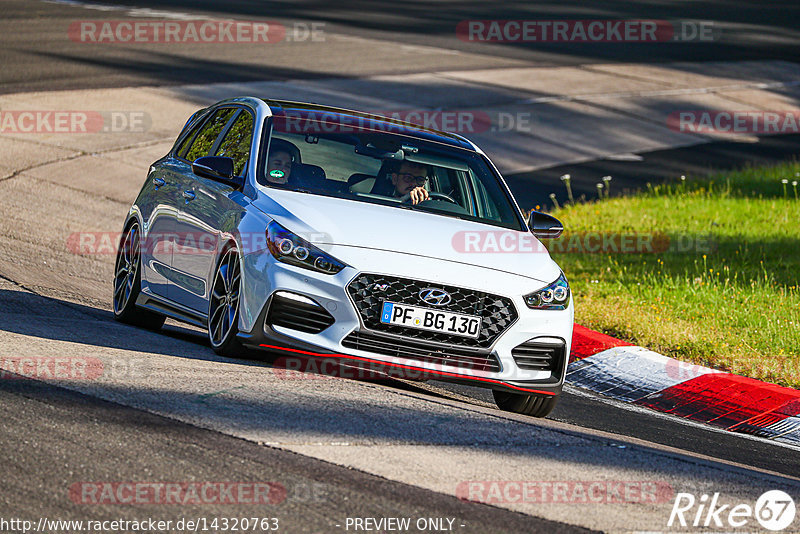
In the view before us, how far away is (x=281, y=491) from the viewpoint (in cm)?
484

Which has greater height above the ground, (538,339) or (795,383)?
(538,339)

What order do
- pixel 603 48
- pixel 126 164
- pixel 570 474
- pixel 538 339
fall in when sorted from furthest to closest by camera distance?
pixel 603 48, pixel 126 164, pixel 538 339, pixel 570 474

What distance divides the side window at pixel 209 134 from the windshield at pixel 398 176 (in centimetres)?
71

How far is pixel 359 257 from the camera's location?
677cm

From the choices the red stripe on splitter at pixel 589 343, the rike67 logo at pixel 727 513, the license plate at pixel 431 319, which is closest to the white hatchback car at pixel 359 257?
the license plate at pixel 431 319

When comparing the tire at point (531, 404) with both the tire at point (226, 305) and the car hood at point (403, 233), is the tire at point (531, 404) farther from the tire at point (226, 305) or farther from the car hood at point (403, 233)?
the tire at point (226, 305)

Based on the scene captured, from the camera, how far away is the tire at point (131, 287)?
8828mm

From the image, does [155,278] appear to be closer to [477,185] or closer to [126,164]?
[477,185]

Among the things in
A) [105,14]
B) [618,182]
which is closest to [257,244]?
[618,182]

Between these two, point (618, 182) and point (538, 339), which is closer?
point (538, 339)

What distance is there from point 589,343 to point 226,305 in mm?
3537

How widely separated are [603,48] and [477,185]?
2495 cm

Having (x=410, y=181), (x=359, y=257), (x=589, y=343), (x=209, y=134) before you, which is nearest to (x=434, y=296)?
(x=359, y=257)

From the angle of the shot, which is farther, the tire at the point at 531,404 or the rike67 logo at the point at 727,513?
the tire at the point at 531,404
